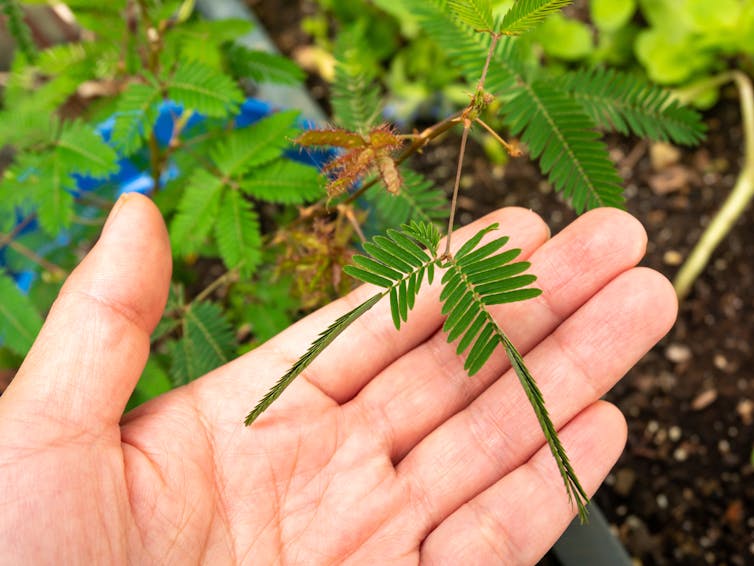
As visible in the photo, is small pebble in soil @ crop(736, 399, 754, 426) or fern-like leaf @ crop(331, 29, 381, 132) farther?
small pebble in soil @ crop(736, 399, 754, 426)

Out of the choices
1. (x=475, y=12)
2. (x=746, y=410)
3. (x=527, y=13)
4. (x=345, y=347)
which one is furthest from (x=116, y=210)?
(x=746, y=410)

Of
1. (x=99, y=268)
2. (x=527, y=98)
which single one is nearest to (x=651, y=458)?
(x=527, y=98)

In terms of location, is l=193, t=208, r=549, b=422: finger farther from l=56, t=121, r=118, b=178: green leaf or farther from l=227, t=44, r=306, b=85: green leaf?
l=227, t=44, r=306, b=85: green leaf

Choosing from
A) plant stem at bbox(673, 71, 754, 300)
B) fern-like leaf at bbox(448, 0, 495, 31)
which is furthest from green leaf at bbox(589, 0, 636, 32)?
fern-like leaf at bbox(448, 0, 495, 31)

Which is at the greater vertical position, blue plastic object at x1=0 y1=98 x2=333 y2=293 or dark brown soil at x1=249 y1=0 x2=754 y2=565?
blue plastic object at x1=0 y1=98 x2=333 y2=293

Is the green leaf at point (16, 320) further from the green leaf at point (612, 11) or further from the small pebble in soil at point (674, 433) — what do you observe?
the green leaf at point (612, 11)

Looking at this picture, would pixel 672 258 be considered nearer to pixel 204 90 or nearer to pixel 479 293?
pixel 479 293

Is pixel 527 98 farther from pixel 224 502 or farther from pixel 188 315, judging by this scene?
pixel 224 502

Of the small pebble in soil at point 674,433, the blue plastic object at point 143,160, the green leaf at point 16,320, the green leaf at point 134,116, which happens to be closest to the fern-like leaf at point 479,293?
the green leaf at point 134,116

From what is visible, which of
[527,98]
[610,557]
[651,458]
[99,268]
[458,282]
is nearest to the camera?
[458,282]
